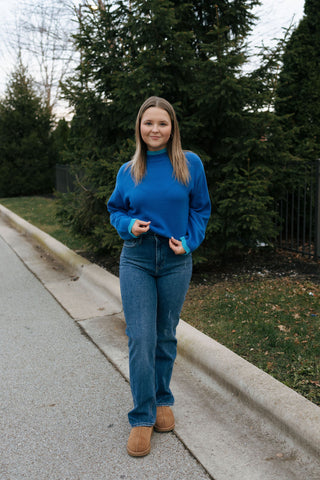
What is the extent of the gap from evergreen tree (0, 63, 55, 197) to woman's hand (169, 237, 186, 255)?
60.9 feet

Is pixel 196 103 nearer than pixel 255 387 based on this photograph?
No

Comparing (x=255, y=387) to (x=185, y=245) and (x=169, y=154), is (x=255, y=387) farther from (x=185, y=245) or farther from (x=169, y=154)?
(x=169, y=154)

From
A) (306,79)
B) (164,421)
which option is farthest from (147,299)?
(306,79)

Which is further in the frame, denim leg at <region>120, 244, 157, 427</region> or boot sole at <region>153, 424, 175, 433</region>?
boot sole at <region>153, 424, 175, 433</region>

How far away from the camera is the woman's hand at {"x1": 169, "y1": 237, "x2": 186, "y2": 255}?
2602 millimetres

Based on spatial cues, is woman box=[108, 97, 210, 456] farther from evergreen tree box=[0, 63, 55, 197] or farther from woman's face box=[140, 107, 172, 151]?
evergreen tree box=[0, 63, 55, 197]

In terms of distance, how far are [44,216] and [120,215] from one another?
37.0 feet

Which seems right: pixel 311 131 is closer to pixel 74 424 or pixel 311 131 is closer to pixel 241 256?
pixel 241 256

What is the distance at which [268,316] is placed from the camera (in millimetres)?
4438

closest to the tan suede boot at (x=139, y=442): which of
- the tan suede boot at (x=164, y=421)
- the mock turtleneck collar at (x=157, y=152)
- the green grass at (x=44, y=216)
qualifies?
the tan suede boot at (x=164, y=421)

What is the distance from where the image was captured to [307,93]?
7.48m

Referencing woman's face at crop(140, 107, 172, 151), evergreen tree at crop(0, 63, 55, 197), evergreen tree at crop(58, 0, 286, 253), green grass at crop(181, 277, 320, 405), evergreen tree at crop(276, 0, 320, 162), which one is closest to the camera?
woman's face at crop(140, 107, 172, 151)

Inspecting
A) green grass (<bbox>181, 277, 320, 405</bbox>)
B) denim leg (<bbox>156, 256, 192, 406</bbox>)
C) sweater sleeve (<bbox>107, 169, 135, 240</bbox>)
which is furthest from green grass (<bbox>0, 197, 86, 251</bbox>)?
denim leg (<bbox>156, 256, 192, 406</bbox>)

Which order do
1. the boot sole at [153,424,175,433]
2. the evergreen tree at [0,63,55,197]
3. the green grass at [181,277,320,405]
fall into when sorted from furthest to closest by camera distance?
the evergreen tree at [0,63,55,197] → the green grass at [181,277,320,405] → the boot sole at [153,424,175,433]
